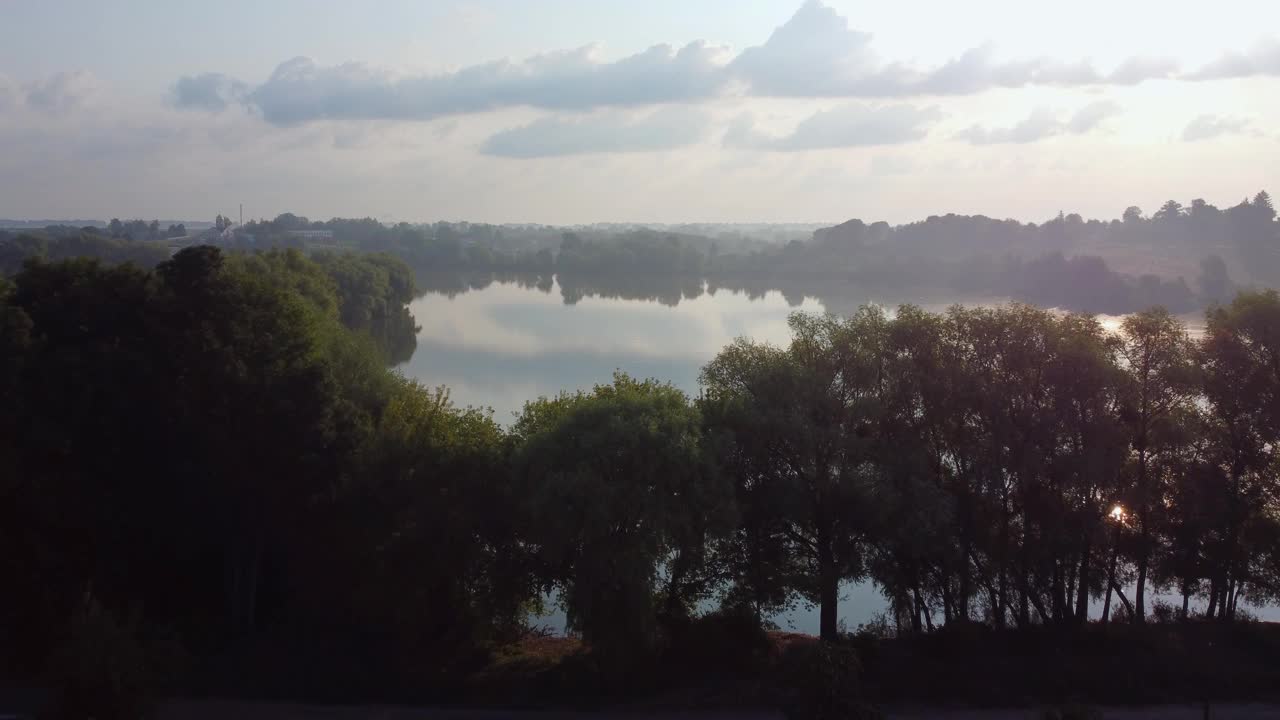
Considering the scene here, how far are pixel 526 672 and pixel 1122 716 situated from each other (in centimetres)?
749

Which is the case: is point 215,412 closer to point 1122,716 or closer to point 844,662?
point 844,662

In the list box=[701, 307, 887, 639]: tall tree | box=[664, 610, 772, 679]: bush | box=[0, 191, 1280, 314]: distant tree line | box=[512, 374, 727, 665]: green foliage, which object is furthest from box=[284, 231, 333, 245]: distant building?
box=[664, 610, 772, 679]: bush

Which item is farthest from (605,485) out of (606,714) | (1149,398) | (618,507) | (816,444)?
(1149,398)

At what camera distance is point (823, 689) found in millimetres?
8836

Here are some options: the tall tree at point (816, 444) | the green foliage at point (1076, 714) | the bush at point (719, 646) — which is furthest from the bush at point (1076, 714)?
the tall tree at point (816, 444)

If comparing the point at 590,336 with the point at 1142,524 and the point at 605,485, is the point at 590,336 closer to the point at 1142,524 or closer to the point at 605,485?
the point at 1142,524

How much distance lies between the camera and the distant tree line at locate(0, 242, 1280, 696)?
13453 mm

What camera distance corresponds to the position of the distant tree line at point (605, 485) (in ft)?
44.1

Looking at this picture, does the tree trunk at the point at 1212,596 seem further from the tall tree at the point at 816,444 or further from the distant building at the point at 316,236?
the distant building at the point at 316,236

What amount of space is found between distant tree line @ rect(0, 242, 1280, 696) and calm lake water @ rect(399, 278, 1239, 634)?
2.54 m

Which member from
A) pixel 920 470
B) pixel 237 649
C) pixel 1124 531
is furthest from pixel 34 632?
pixel 1124 531

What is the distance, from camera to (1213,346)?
51.9ft

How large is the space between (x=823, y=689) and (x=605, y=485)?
14.8 feet

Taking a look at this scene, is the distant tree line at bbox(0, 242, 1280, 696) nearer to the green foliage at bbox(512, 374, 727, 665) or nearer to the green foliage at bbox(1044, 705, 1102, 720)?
the green foliage at bbox(512, 374, 727, 665)
